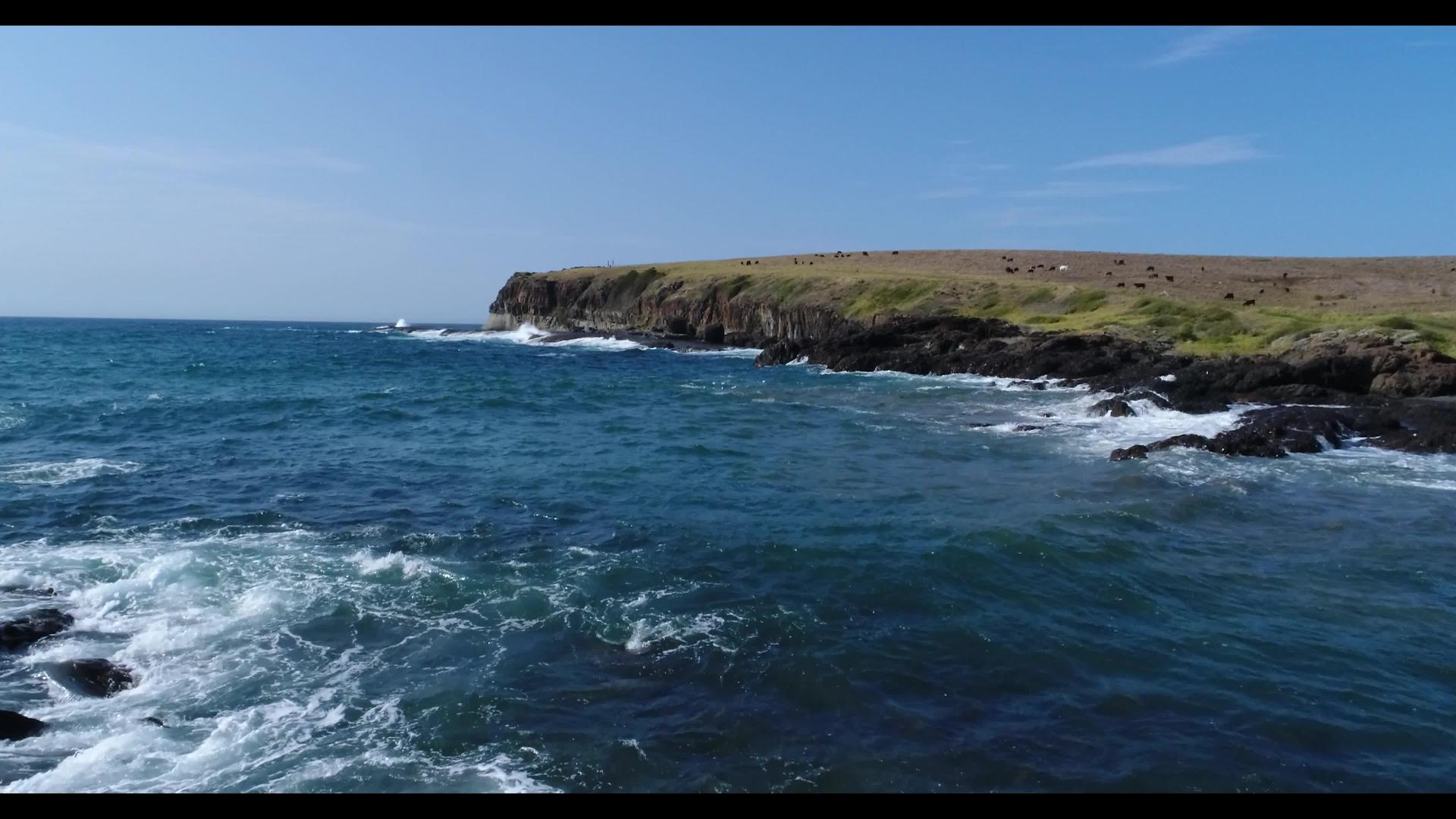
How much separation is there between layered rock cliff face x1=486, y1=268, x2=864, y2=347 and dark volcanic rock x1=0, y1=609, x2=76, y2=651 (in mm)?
54066

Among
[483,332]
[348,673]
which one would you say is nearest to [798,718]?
[348,673]

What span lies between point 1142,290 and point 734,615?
55.8 m

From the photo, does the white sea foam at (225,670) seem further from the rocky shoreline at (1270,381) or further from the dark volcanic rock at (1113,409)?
the dark volcanic rock at (1113,409)

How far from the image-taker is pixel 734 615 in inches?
511

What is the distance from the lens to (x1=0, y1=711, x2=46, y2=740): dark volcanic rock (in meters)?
9.45

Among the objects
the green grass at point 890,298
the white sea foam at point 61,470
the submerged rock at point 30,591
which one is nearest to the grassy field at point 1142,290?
the green grass at point 890,298

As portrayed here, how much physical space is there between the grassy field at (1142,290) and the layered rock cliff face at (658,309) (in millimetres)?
1222

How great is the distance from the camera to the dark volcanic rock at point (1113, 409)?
103 ft

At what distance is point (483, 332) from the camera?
10900 cm

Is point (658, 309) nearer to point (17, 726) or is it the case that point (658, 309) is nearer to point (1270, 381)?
point (1270, 381)

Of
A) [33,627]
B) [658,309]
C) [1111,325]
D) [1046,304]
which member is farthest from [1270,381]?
[658,309]

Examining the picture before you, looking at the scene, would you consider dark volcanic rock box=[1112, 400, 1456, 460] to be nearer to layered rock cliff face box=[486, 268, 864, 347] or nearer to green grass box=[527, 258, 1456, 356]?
green grass box=[527, 258, 1456, 356]
